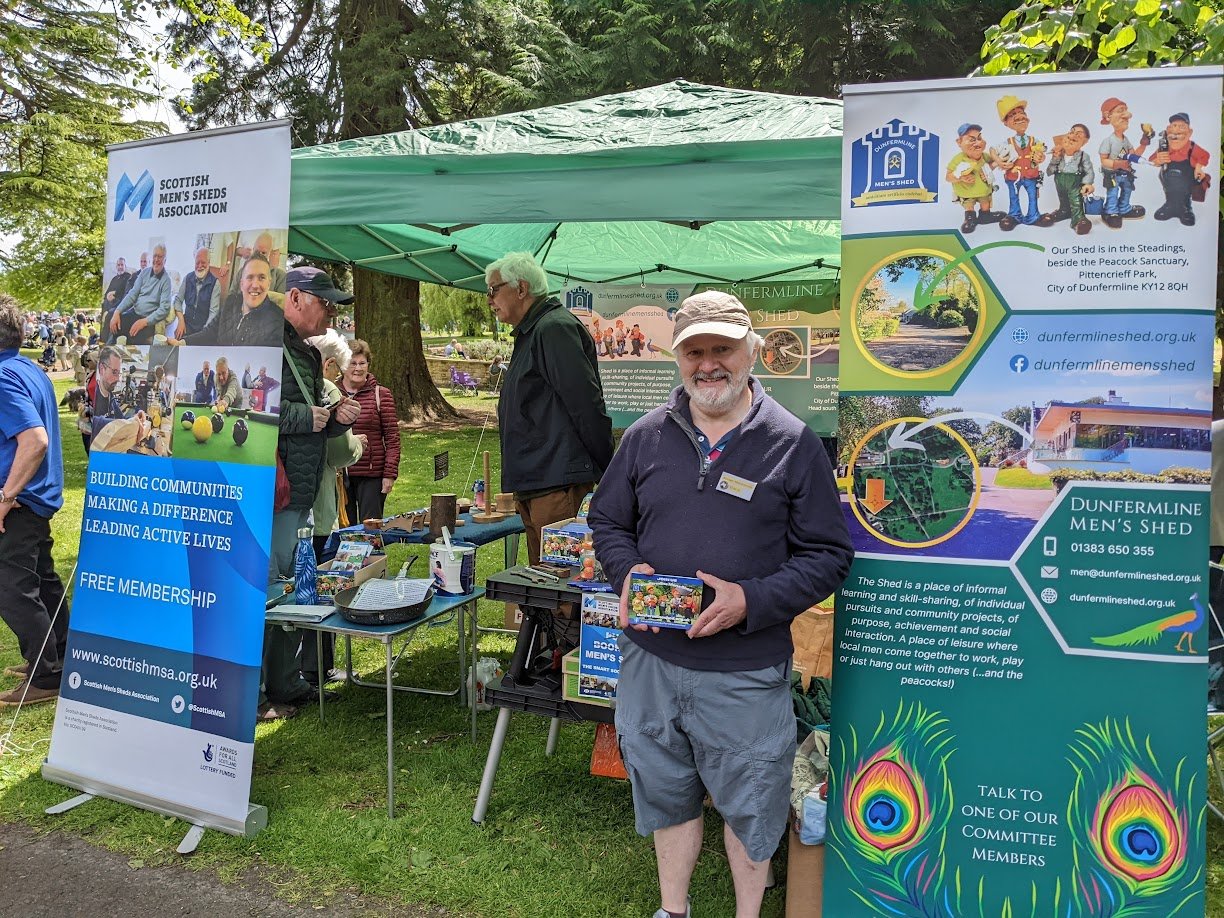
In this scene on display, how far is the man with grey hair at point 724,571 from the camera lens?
223 cm

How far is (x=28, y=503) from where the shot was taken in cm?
411

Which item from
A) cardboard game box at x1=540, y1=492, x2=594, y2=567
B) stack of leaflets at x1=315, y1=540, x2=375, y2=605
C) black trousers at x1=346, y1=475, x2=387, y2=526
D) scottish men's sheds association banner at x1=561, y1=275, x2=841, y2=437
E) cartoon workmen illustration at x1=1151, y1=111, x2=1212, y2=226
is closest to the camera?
cartoon workmen illustration at x1=1151, y1=111, x2=1212, y2=226

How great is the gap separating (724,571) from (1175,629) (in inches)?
41.7

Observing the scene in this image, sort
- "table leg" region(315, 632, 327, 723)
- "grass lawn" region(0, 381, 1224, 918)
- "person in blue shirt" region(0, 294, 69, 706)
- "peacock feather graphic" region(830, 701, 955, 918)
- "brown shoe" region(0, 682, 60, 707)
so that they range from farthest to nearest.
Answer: "brown shoe" region(0, 682, 60, 707)
"table leg" region(315, 632, 327, 723)
"person in blue shirt" region(0, 294, 69, 706)
"grass lawn" region(0, 381, 1224, 918)
"peacock feather graphic" region(830, 701, 955, 918)

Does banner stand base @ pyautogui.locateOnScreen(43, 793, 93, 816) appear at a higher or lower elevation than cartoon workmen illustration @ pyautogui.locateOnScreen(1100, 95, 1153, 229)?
lower

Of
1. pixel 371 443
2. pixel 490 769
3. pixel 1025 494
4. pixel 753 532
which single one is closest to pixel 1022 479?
pixel 1025 494

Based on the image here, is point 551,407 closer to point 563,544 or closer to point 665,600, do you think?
point 563,544

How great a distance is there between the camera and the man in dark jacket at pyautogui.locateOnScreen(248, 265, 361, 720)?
3711 mm

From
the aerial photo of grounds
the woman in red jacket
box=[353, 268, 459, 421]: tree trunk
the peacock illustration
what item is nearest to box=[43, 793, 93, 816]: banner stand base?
the woman in red jacket

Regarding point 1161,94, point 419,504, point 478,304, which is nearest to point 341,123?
point 419,504

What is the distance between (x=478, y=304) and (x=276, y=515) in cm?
2505

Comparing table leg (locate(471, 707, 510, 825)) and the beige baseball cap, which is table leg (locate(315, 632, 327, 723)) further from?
the beige baseball cap

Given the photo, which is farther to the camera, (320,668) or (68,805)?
(320,668)

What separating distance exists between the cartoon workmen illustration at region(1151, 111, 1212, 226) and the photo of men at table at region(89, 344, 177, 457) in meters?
3.00
